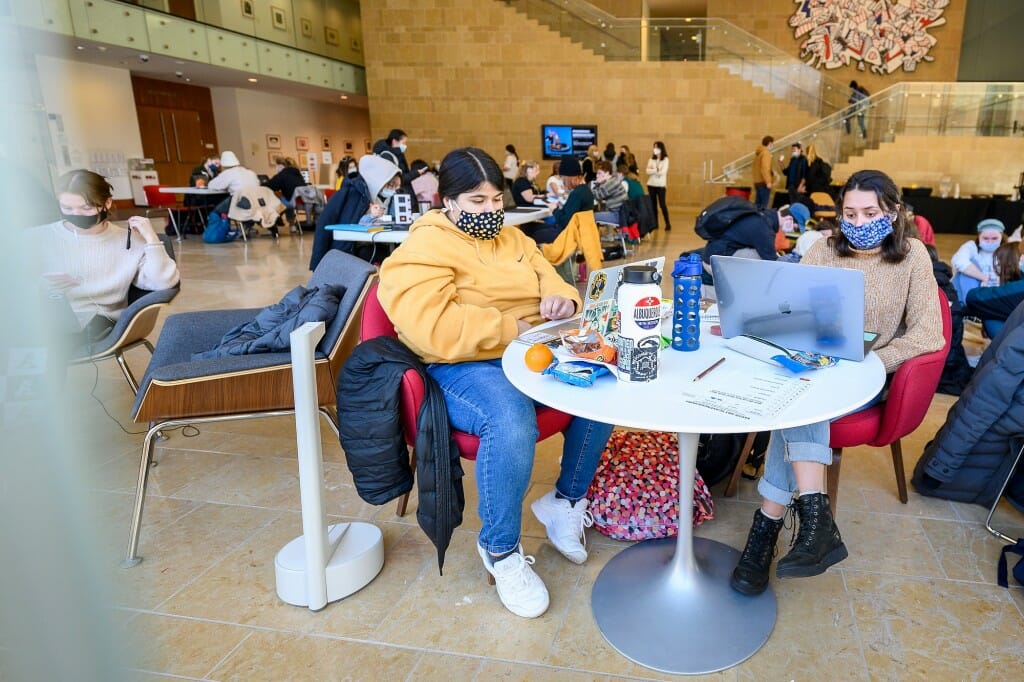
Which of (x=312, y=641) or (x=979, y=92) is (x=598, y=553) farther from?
(x=979, y=92)

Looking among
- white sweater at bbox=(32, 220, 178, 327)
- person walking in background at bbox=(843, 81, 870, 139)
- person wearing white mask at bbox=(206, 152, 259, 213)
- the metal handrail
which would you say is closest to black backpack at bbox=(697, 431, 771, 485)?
white sweater at bbox=(32, 220, 178, 327)

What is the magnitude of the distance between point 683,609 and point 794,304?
84 cm

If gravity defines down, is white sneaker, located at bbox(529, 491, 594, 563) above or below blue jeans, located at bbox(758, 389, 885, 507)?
below

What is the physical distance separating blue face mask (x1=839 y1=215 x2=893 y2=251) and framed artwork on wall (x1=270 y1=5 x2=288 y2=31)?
46.5 ft

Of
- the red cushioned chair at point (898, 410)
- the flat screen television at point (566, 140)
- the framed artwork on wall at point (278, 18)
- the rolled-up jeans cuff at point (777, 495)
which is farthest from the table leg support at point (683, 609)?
the framed artwork on wall at point (278, 18)

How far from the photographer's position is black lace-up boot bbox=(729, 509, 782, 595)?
67.5 inches

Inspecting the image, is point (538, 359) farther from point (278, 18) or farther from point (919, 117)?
point (278, 18)

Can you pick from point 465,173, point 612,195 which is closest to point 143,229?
point 465,173

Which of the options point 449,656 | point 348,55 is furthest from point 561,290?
point 348,55

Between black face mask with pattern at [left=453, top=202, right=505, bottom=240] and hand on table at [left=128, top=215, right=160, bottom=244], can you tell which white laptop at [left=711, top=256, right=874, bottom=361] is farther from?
hand on table at [left=128, top=215, right=160, bottom=244]

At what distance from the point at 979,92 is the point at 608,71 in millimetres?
6431

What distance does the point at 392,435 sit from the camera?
168 cm

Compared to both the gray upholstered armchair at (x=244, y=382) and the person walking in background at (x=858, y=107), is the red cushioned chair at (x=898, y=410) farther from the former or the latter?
the person walking in background at (x=858, y=107)

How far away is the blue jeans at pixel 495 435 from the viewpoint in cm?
164
